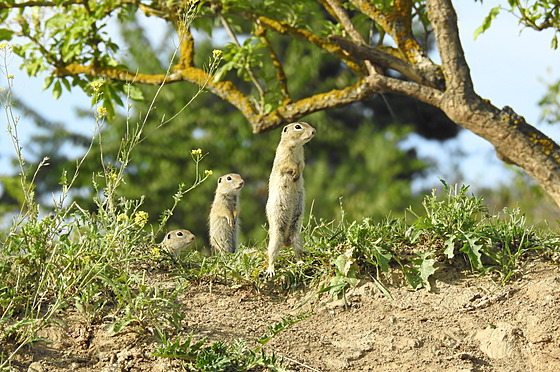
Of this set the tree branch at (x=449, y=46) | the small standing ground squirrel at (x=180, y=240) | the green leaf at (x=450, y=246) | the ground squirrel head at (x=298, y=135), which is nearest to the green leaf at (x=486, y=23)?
the tree branch at (x=449, y=46)

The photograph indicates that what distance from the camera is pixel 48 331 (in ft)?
13.8

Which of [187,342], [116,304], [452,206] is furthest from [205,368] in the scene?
[452,206]

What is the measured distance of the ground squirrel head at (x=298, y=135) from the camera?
5.77 metres

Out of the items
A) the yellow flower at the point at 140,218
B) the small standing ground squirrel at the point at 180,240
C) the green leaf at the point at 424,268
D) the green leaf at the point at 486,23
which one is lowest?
the green leaf at the point at 424,268

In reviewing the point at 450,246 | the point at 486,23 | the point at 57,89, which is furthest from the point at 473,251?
the point at 57,89

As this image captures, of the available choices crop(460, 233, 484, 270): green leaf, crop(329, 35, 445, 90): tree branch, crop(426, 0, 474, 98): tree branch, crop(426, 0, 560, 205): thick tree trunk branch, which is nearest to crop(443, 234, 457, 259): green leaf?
crop(460, 233, 484, 270): green leaf

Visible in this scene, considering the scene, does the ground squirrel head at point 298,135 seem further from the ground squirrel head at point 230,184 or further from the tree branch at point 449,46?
the tree branch at point 449,46

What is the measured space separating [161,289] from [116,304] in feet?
1.12

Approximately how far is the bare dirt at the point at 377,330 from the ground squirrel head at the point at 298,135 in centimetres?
142

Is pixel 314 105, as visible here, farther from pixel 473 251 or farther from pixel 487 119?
pixel 473 251

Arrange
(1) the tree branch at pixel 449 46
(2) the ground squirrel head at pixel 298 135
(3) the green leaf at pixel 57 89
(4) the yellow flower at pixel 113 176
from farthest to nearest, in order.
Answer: (3) the green leaf at pixel 57 89 < (1) the tree branch at pixel 449 46 < (2) the ground squirrel head at pixel 298 135 < (4) the yellow flower at pixel 113 176

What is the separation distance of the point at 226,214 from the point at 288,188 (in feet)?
6.13

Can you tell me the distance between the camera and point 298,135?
5820 millimetres

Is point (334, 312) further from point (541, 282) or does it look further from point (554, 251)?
point (554, 251)
